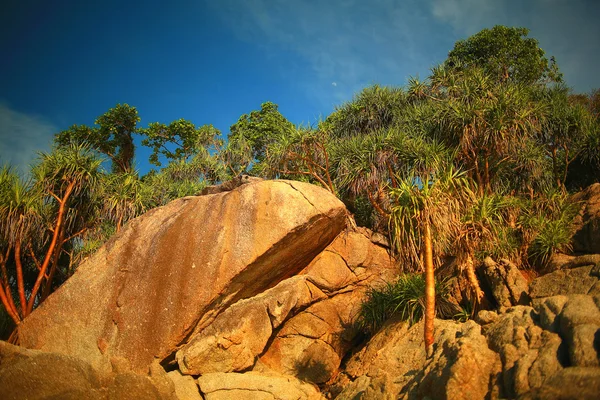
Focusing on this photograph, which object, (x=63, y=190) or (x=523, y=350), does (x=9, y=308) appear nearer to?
(x=63, y=190)

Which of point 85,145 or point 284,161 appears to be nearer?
point 85,145

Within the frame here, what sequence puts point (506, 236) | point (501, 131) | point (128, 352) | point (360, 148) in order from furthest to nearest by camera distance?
point (360, 148), point (501, 131), point (506, 236), point (128, 352)

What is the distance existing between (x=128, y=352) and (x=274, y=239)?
4879 mm

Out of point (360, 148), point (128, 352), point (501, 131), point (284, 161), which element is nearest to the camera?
point (128, 352)

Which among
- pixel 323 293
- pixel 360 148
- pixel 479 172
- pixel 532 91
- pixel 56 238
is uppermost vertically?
pixel 532 91

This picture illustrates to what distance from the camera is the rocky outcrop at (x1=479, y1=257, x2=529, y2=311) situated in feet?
35.2

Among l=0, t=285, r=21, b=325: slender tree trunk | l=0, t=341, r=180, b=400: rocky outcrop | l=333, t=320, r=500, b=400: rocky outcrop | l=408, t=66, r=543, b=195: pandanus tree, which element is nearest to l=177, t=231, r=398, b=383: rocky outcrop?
l=333, t=320, r=500, b=400: rocky outcrop

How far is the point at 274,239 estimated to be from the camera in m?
12.3

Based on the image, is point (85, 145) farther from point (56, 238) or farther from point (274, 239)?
point (274, 239)

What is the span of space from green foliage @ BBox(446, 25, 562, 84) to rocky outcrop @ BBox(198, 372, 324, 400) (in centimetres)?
1773

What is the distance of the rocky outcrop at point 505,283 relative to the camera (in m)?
10.7

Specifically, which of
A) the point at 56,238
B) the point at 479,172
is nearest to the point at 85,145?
the point at 56,238

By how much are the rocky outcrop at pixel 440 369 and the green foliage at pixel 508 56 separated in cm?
1651

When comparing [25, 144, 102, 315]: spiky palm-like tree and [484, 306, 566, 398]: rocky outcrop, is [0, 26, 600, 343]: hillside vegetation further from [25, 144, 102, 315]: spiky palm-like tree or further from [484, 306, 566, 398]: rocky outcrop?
[484, 306, 566, 398]: rocky outcrop
